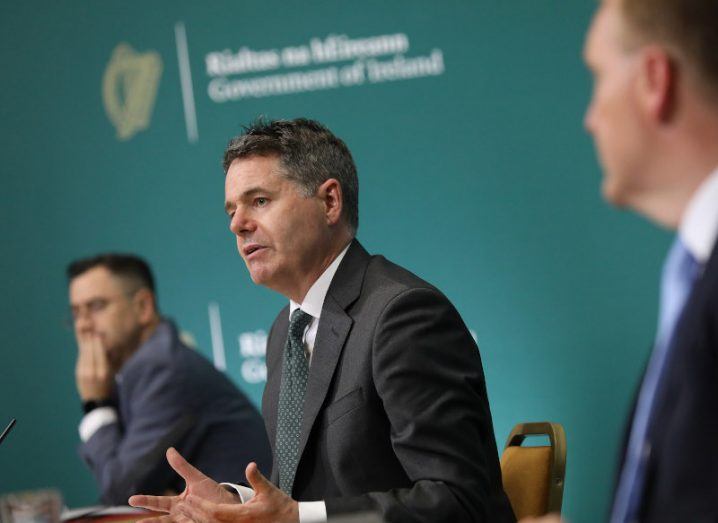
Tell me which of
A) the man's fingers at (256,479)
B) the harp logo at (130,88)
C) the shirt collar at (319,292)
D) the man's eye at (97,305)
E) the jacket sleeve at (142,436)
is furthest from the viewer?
the harp logo at (130,88)

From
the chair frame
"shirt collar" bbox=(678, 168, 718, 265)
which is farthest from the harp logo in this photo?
"shirt collar" bbox=(678, 168, 718, 265)

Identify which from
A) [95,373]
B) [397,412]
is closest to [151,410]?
[95,373]

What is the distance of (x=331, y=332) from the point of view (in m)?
2.49

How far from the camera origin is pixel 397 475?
2.35m

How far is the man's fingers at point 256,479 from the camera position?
1.94m

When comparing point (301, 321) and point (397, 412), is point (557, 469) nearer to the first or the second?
point (397, 412)

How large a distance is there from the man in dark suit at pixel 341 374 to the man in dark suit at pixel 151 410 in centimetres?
110

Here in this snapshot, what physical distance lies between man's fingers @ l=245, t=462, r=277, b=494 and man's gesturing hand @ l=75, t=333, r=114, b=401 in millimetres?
2755

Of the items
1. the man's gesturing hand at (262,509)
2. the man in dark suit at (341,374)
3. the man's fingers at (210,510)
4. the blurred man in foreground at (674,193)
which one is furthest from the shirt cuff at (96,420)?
the blurred man in foreground at (674,193)

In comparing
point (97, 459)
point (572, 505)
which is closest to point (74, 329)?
point (97, 459)

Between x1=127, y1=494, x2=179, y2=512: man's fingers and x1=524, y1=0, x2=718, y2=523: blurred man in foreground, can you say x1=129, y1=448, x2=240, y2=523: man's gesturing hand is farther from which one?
x1=524, y1=0, x2=718, y2=523: blurred man in foreground

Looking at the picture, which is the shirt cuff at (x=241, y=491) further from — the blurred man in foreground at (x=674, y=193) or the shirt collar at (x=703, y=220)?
the shirt collar at (x=703, y=220)

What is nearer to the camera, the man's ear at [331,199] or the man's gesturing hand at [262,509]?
the man's gesturing hand at [262,509]

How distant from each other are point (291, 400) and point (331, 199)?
1.68ft
